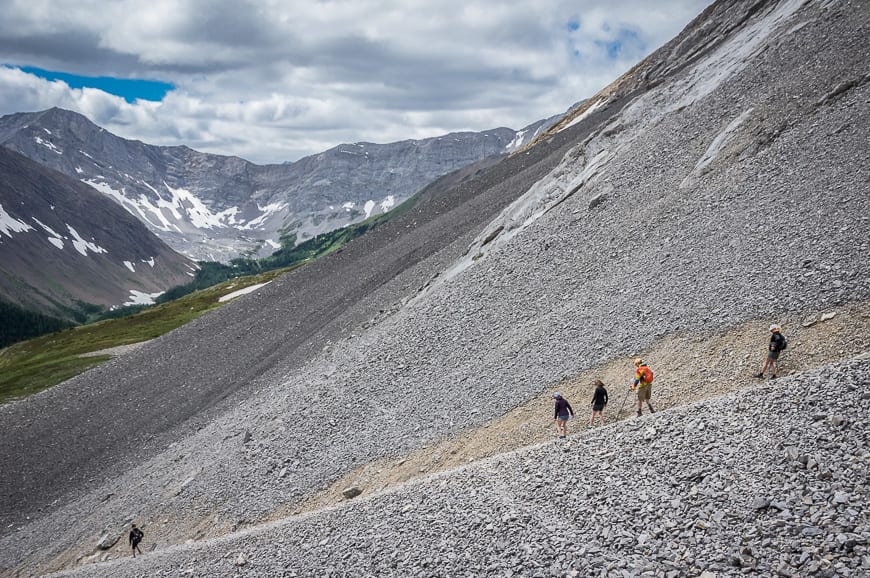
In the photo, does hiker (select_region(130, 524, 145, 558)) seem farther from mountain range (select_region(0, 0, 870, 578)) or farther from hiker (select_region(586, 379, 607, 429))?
hiker (select_region(586, 379, 607, 429))

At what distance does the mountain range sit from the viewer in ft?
43.2

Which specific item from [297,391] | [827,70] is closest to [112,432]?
[297,391]

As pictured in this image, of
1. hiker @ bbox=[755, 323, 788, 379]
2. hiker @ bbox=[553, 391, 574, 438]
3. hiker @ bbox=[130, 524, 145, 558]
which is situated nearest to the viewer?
hiker @ bbox=[755, 323, 788, 379]

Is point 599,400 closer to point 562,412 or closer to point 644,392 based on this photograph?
point 562,412

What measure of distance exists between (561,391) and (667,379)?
4477mm

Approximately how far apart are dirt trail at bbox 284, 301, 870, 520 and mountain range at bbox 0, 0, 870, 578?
11cm

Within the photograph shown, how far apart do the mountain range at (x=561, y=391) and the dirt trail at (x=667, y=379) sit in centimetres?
11

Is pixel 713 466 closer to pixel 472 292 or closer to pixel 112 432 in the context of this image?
pixel 472 292

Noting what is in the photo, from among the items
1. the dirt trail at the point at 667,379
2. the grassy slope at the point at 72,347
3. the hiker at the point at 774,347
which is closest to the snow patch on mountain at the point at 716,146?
the dirt trail at the point at 667,379

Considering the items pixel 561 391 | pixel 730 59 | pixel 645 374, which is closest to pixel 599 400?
pixel 645 374

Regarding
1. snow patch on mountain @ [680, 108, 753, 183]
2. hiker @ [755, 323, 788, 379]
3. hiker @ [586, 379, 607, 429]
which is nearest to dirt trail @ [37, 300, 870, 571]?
hiker @ [755, 323, 788, 379]

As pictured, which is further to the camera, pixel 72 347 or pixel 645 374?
pixel 72 347

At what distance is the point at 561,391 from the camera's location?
2306cm

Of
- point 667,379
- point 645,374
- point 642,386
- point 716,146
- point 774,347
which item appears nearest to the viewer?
point 774,347
